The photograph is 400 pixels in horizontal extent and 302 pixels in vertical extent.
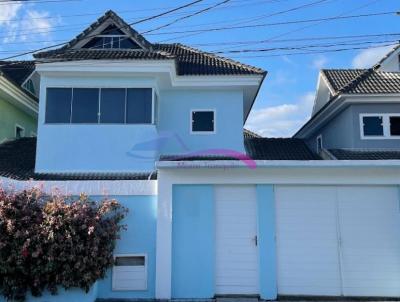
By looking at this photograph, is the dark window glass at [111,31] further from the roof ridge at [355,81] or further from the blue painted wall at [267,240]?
the roof ridge at [355,81]

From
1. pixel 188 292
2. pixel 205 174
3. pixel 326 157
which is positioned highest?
pixel 326 157

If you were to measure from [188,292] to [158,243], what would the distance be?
4.29ft

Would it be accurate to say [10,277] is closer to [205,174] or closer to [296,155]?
[205,174]

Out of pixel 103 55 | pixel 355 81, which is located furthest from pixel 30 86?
pixel 355 81

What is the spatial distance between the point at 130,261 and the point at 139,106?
591cm

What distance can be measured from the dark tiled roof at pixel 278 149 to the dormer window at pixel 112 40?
6.44m

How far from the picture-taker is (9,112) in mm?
17672

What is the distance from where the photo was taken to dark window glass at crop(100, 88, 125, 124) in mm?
13766

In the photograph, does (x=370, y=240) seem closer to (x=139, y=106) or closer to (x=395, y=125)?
(x=139, y=106)

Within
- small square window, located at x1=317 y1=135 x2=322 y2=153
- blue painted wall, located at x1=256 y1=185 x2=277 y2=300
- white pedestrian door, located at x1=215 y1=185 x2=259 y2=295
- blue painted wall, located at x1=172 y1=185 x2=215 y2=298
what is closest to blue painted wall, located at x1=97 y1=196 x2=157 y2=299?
blue painted wall, located at x1=172 y1=185 x2=215 y2=298

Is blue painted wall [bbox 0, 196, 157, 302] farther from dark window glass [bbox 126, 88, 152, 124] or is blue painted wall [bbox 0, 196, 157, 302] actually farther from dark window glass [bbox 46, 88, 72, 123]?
dark window glass [bbox 46, 88, 72, 123]

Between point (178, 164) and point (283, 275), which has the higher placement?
point (178, 164)

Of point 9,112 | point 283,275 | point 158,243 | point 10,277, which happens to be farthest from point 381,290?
point 9,112

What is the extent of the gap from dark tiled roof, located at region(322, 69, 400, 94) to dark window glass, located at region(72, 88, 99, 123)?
9394 mm
